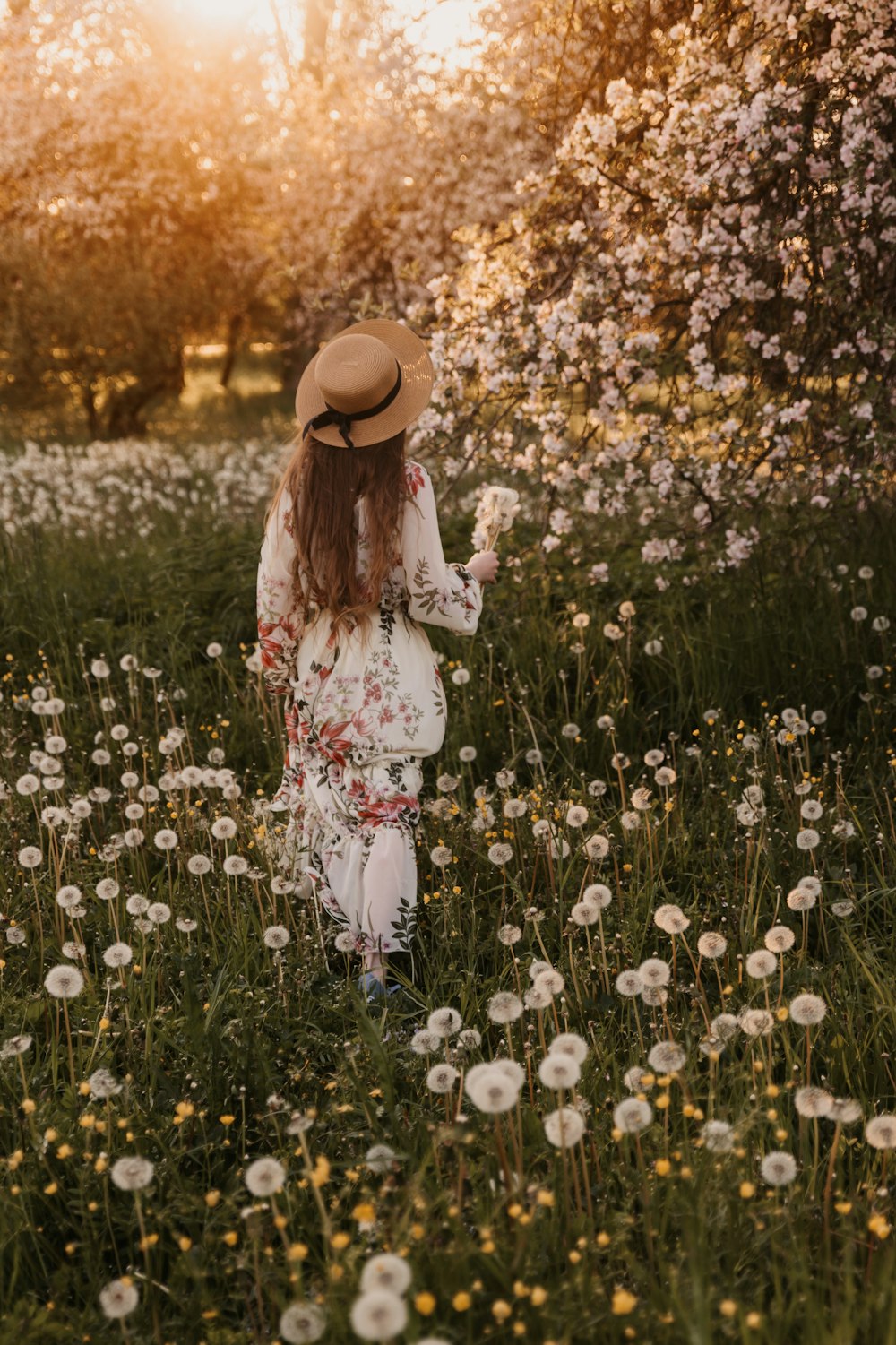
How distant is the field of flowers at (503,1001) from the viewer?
1.73 meters

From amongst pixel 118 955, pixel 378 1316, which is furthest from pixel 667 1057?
pixel 118 955

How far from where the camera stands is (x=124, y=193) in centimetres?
2077

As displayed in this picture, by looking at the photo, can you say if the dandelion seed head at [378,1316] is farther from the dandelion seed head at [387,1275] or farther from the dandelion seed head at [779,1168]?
the dandelion seed head at [779,1168]

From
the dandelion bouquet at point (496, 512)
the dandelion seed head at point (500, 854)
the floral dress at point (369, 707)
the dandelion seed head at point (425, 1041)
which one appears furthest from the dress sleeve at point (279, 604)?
the dandelion seed head at point (425, 1041)

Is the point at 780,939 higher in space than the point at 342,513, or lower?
lower

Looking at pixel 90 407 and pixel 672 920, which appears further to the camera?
pixel 90 407

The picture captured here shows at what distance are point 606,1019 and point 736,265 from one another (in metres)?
3.30

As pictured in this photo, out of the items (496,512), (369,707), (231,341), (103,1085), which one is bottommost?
(103,1085)

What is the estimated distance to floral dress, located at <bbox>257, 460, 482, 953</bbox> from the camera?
10.6 feet

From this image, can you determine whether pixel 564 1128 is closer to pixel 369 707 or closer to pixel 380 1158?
pixel 380 1158

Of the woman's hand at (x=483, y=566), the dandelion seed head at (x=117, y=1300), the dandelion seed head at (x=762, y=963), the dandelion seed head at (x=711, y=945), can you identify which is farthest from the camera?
the woman's hand at (x=483, y=566)

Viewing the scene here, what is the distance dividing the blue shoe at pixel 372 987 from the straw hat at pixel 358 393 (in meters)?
1.50

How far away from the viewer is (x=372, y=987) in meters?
→ 2.88

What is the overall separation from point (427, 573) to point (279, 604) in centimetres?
48
